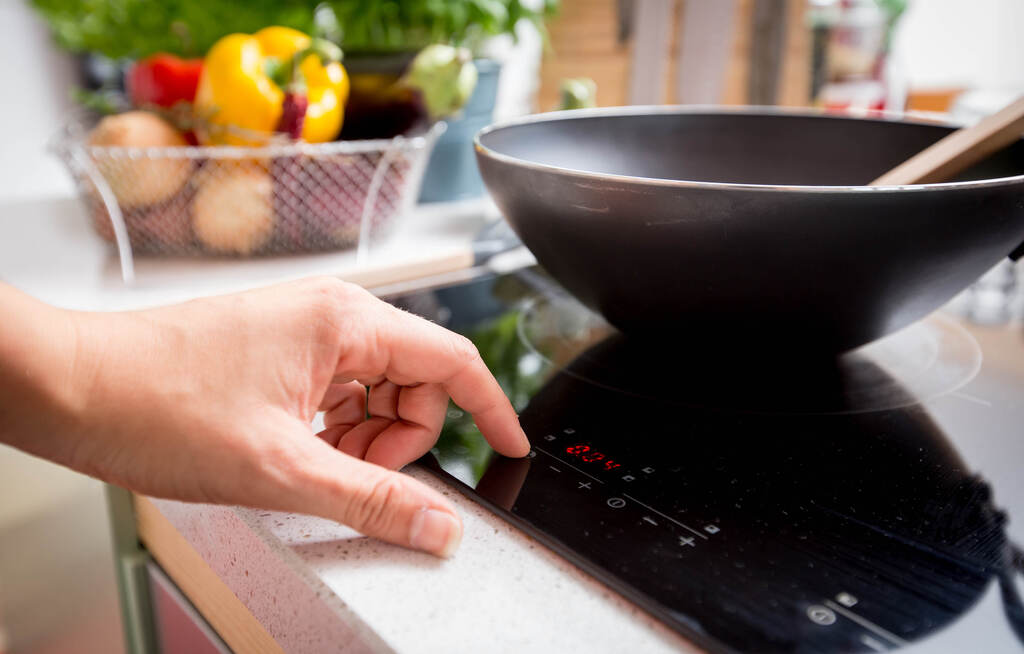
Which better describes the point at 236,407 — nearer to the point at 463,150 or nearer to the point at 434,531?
the point at 434,531

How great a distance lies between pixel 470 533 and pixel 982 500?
25 centimetres

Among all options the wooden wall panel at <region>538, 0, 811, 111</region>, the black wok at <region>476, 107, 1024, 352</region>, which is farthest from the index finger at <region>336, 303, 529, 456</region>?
the wooden wall panel at <region>538, 0, 811, 111</region>

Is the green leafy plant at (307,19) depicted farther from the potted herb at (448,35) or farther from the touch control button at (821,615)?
the touch control button at (821,615)

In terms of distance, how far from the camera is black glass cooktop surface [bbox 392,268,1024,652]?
0.30 metres

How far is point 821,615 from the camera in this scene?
29 cm

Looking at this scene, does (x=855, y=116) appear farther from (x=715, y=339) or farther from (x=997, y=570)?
(x=997, y=570)

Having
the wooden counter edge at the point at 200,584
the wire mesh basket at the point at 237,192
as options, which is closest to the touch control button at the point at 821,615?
the wooden counter edge at the point at 200,584

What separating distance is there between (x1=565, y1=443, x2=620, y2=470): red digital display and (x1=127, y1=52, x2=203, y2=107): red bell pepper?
665 millimetres

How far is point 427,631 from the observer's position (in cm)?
29

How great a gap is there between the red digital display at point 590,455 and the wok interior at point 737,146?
291 mm

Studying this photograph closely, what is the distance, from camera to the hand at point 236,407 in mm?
306

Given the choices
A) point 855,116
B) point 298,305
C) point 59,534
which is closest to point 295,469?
point 298,305

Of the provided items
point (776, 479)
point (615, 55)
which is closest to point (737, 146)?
point (776, 479)

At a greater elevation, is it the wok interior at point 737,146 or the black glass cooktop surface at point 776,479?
the wok interior at point 737,146
